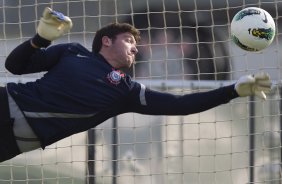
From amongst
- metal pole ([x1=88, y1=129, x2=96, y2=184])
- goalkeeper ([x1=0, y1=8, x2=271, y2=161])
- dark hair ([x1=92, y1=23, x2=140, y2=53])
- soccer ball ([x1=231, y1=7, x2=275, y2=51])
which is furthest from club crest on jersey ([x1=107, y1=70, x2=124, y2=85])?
metal pole ([x1=88, y1=129, x2=96, y2=184])

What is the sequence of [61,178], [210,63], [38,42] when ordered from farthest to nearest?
[210,63]
[61,178]
[38,42]

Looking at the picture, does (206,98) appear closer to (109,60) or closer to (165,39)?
(109,60)

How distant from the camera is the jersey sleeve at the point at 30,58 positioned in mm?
4344

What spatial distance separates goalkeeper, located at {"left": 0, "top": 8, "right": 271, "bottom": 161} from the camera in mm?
4332

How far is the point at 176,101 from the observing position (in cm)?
448

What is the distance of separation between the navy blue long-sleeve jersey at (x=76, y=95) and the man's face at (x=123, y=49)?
7 centimetres

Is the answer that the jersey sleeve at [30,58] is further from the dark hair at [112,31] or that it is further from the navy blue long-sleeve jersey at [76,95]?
the dark hair at [112,31]

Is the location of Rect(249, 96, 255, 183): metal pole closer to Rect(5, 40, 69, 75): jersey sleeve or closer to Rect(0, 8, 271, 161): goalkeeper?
Rect(0, 8, 271, 161): goalkeeper

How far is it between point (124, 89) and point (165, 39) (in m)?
2.72

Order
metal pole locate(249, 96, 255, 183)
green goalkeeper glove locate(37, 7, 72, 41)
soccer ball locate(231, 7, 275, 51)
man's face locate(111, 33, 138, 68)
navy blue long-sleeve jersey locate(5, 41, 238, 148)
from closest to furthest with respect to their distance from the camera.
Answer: green goalkeeper glove locate(37, 7, 72, 41)
navy blue long-sleeve jersey locate(5, 41, 238, 148)
man's face locate(111, 33, 138, 68)
soccer ball locate(231, 7, 275, 51)
metal pole locate(249, 96, 255, 183)

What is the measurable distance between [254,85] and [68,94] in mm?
969

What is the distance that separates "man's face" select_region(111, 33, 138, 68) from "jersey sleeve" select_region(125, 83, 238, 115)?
160mm

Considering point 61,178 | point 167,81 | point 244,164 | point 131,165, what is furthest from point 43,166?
point 244,164

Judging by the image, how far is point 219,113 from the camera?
6543 mm
